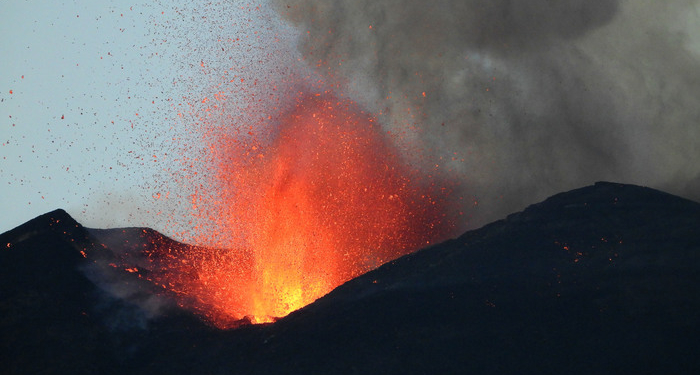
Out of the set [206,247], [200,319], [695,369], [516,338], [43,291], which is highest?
[206,247]

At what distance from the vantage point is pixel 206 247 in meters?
25.5

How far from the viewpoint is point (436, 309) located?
572 inches

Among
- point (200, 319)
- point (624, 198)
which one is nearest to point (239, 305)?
point (200, 319)

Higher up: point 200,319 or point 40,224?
point 40,224

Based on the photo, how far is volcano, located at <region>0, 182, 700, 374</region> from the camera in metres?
13.1

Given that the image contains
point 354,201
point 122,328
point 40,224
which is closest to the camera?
point 122,328

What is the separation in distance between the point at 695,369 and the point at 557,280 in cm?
347

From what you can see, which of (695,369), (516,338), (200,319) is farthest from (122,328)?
(695,369)

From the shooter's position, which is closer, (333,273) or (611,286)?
(611,286)

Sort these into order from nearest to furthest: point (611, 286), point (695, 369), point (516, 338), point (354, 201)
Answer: point (695, 369) < point (516, 338) < point (611, 286) < point (354, 201)

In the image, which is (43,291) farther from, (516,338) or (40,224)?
(516,338)

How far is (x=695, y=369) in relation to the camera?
12273 mm

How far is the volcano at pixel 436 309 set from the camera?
1311 centimetres

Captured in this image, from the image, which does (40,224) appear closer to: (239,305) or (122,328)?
(122,328)
